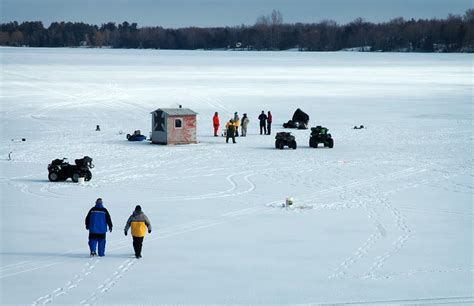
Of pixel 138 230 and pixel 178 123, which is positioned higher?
pixel 178 123

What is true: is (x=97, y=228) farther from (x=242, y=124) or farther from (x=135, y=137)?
(x=242, y=124)

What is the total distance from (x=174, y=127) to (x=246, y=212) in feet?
34.3

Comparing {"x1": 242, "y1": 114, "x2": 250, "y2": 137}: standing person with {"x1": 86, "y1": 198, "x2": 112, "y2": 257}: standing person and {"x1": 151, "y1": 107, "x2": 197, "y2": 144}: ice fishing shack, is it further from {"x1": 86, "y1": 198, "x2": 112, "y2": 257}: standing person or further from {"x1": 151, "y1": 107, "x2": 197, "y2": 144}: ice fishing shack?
{"x1": 86, "y1": 198, "x2": 112, "y2": 257}: standing person

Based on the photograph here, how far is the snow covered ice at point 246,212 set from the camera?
1204 centimetres

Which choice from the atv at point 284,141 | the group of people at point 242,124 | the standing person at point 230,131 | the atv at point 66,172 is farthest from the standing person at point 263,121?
the atv at point 66,172

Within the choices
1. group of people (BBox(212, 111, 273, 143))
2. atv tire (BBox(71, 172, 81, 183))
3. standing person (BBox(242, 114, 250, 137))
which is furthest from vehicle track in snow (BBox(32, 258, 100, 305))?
standing person (BBox(242, 114, 250, 137))

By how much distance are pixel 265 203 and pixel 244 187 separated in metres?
2.02

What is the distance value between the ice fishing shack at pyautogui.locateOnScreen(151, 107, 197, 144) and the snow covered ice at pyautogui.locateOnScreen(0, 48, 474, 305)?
591 millimetres

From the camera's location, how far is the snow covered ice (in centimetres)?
1204

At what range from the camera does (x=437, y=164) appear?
23781mm

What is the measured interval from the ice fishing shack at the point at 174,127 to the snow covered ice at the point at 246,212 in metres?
0.59

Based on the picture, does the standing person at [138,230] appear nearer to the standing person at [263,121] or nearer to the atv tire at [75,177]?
the atv tire at [75,177]

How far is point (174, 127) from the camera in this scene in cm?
2731

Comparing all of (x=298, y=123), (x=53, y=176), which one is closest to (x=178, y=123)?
(x=298, y=123)
